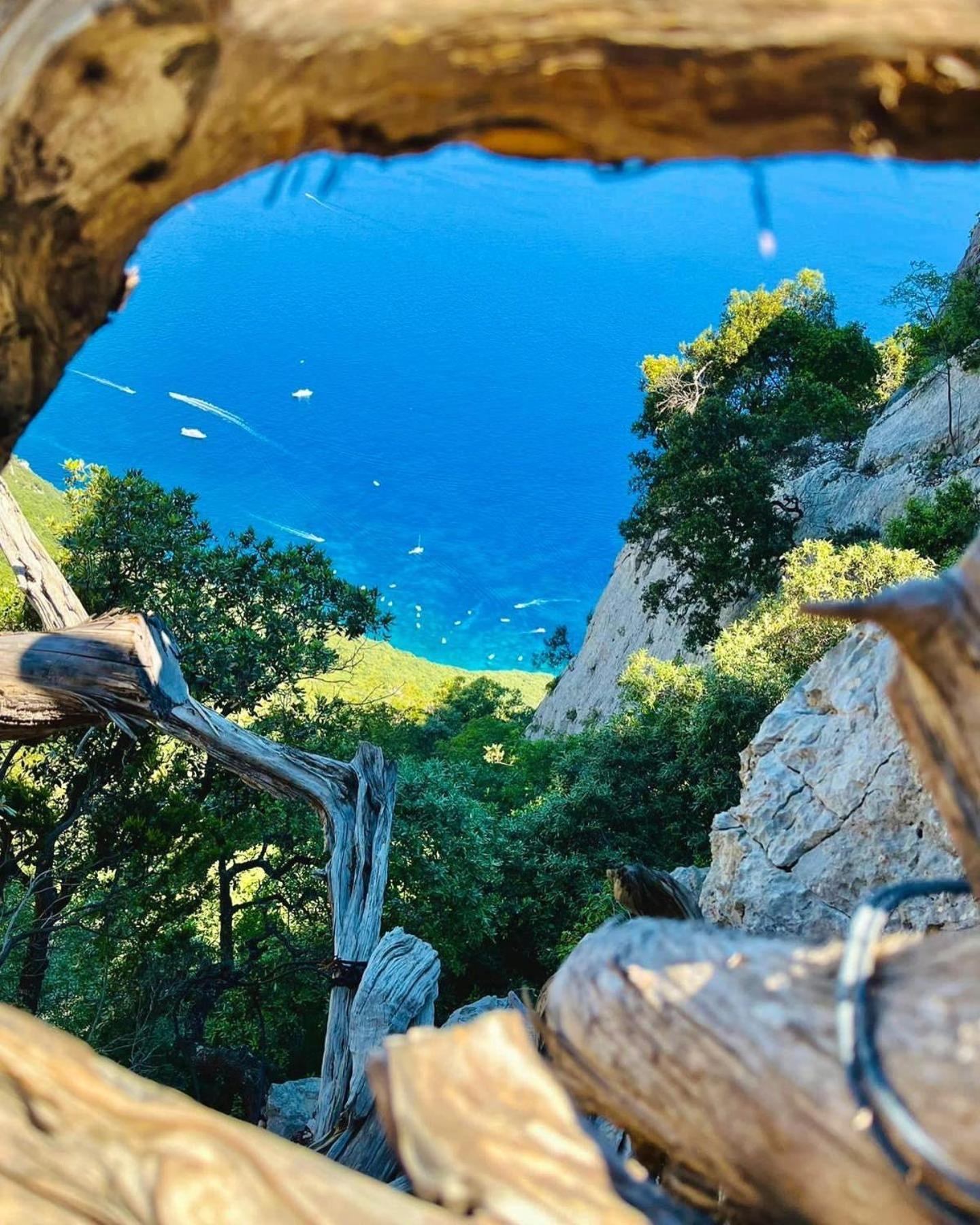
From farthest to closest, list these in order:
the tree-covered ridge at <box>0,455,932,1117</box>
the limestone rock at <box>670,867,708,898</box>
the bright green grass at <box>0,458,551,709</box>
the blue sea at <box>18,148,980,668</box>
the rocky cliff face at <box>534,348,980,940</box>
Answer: the blue sea at <box>18,148,980,668</box> < the bright green grass at <box>0,458,551,709</box> < the limestone rock at <box>670,867,708,898</box> < the tree-covered ridge at <box>0,455,932,1117</box> < the rocky cliff face at <box>534,348,980,940</box>

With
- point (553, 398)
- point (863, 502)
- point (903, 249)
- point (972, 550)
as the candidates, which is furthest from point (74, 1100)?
point (903, 249)

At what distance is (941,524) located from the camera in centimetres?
1395

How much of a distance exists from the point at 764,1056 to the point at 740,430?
19.0 meters

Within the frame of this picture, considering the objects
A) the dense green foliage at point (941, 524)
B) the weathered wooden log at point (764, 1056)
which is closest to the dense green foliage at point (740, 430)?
the dense green foliage at point (941, 524)

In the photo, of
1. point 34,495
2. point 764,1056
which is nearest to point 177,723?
point 764,1056

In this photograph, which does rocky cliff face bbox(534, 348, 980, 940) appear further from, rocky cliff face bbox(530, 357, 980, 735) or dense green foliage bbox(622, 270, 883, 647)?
dense green foliage bbox(622, 270, 883, 647)

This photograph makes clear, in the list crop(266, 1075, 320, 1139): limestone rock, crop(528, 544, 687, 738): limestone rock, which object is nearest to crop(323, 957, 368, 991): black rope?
crop(266, 1075, 320, 1139): limestone rock

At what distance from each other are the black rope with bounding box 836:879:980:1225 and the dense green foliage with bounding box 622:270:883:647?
1761 centimetres

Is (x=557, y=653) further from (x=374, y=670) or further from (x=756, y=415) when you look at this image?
(x=756, y=415)

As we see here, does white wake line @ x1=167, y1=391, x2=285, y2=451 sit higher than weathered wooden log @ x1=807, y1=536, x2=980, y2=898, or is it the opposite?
white wake line @ x1=167, y1=391, x2=285, y2=451

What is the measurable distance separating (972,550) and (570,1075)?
806mm

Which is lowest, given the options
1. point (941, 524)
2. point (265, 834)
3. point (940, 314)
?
point (265, 834)

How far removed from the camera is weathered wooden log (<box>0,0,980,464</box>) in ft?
3.50

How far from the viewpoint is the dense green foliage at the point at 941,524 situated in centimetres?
1375
